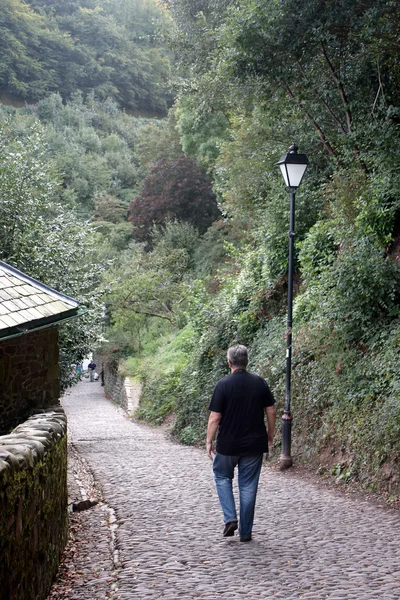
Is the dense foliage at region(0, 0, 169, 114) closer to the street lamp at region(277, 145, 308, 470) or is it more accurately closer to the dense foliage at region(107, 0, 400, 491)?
the dense foliage at region(107, 0, 400, 491)

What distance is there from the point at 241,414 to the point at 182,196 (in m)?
A: 26.2

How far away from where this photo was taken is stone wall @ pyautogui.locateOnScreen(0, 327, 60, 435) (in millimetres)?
7242

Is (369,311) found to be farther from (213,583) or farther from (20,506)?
(20,506)

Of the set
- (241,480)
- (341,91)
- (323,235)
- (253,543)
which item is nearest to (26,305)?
(241,480)

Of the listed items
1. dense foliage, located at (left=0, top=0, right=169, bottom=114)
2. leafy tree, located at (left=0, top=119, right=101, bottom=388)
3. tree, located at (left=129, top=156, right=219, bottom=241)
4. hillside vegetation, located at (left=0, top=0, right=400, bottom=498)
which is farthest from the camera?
dense foliage, located at (left=0, top=0, right=169, bottom=114)

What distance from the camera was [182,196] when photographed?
31.2m

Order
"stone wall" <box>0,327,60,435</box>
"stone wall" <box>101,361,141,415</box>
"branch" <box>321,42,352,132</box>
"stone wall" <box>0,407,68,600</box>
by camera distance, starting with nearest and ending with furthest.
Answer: "stone wall" <box>0,407,68,600</box> < "stone wall" <box>0,327,60,435</box> < "branch" <box>321,42,352,132</box> < "stone wall" <box>101,361,141,415</box>

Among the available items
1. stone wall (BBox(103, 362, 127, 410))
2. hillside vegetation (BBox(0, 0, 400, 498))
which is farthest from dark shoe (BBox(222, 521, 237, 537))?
stone wall (BBox(103, 362, 127, 410))

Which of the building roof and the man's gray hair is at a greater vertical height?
the building roof

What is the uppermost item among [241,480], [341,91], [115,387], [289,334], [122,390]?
[341,91]

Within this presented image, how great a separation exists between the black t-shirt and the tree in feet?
84.4

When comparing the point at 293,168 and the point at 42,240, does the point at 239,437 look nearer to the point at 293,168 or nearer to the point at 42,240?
the point at 293,168

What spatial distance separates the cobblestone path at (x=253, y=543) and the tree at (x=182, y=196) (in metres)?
22.4

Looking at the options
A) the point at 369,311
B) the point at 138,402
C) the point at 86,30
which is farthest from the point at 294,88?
the point at 86,30
